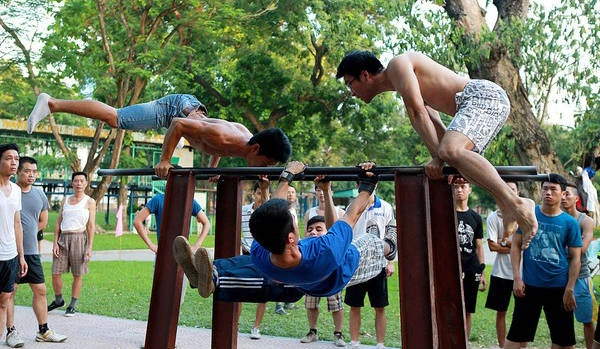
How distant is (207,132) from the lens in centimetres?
525

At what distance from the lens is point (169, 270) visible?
4973mm

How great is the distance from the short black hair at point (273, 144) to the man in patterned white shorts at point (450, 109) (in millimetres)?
864

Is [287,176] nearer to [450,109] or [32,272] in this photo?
[450,109]

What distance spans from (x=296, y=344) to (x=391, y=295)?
4.21 m

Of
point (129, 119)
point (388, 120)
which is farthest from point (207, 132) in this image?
point (388, 120)


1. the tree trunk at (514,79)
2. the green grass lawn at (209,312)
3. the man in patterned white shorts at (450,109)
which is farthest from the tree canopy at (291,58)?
the man in patterned white shorts at (450,109)

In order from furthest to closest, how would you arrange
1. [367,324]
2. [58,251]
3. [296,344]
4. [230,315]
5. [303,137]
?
[303,137] → [58,251] → [367,324] → [296,344] → [230,315]

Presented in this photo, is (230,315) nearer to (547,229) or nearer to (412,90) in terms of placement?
(412,90)

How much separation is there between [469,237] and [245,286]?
3.19 meters

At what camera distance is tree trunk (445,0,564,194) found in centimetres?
1171

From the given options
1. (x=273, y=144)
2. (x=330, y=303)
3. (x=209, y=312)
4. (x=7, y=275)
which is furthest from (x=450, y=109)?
(x=209, y=312)

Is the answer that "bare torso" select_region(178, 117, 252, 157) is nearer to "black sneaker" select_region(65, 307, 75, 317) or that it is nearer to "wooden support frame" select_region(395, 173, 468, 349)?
"wooden support frame" select_region(395, 173, 468, 349)

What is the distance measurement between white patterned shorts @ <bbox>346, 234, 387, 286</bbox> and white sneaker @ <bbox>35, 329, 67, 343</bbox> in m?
3.78

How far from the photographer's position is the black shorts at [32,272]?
6.86 m
